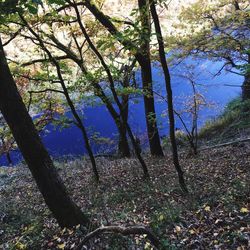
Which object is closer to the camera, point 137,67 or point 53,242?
point 53,242

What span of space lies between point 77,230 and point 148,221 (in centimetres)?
119

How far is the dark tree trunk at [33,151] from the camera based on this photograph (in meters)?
5.07

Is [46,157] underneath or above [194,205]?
above

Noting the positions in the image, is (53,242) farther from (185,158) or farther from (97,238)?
(185,158)

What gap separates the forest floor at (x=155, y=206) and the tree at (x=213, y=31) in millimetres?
4351

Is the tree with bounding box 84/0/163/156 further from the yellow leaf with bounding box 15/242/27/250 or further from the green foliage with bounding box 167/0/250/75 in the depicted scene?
the yellow leaf with bounding box 15/242/27/250

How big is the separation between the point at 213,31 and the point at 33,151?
11644 millimetres

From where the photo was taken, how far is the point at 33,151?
5.33m

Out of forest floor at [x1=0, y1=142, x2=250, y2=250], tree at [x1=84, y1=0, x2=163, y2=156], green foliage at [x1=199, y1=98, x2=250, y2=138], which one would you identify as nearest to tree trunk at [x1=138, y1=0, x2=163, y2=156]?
tree at [x1=84, y1=0, x2=163, y2=156]

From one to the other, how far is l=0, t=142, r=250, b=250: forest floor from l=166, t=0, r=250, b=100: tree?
4351 millimetres

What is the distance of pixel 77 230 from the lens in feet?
18.9

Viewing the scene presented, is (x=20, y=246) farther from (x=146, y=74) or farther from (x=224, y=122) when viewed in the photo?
(x=224, y=122)

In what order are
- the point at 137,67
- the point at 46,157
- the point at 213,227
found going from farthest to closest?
the point at 137,67
the point at 46,157
the point at 213,227

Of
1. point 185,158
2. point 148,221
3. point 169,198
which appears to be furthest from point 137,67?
point 148,221
